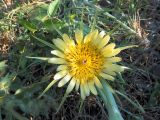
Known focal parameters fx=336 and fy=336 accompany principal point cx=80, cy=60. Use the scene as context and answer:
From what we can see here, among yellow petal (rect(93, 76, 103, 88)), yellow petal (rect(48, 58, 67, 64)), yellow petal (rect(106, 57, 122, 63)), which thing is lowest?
yellow petal (rect(93, 76, 103, 88))

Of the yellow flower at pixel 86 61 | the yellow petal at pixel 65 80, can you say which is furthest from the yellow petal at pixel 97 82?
the yellow petal at pixel 65 80

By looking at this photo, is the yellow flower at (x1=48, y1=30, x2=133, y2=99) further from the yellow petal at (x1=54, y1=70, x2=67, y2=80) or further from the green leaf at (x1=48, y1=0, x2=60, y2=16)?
the green leaf at (x1=48, y1=0, x2=60, y2=16)

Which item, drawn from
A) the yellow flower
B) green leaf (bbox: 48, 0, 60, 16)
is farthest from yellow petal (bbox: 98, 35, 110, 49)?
green leaf (bbox: 48, 0, 60, 16)

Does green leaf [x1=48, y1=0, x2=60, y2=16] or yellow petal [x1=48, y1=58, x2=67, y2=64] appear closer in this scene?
yellow petal [x1=48, y1=58, x2=67, y2=64]

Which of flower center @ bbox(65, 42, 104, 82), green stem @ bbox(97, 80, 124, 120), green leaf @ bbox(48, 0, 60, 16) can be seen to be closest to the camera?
green stem @ bbox(97, 80, 124, 120)

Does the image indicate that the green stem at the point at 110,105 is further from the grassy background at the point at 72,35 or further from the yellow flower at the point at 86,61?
the grassy background at the point at 72,35

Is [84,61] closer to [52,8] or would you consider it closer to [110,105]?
[110,105]

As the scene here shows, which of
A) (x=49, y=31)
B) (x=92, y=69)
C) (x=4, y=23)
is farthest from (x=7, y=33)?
(x=92, y=69)
